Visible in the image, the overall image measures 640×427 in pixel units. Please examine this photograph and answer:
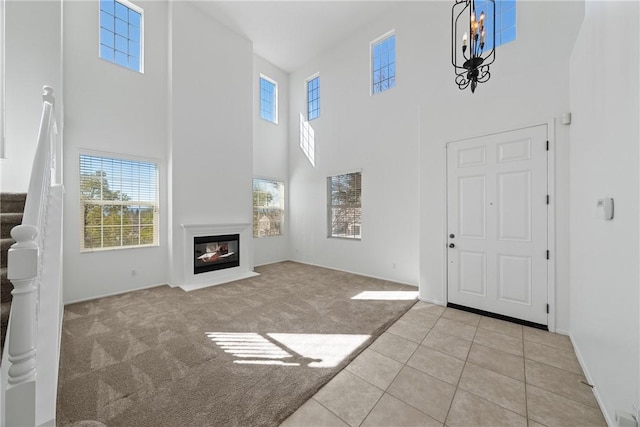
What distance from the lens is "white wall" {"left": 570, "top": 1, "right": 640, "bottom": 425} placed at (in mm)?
1333

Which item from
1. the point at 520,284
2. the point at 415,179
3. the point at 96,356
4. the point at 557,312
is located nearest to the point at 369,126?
the point at 415,179

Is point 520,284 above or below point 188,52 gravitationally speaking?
below

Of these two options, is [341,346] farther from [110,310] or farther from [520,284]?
[110,310]

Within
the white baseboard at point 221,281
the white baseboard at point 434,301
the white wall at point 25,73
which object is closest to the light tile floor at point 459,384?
the white baseboard at point 434,301

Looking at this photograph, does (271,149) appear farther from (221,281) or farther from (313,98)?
(221,281)

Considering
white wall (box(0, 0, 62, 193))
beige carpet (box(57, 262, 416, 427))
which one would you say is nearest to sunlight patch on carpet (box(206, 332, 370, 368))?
beige carpet (box(57, 262, 416, 427))

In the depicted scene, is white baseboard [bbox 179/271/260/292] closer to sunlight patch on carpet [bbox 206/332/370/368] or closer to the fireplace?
the fireplace

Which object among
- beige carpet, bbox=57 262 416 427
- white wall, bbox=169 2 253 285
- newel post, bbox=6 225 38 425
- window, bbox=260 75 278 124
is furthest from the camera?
window, bbox=260 75 278 124

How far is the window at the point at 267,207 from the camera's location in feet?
19.9

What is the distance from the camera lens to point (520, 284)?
9.49ft

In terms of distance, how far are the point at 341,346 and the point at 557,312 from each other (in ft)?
7.92

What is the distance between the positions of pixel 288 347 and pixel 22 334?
190cm

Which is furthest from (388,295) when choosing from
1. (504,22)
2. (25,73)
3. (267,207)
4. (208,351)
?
(25,73)

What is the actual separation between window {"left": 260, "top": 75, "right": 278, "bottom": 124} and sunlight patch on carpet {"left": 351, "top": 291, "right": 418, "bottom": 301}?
15.9ft
